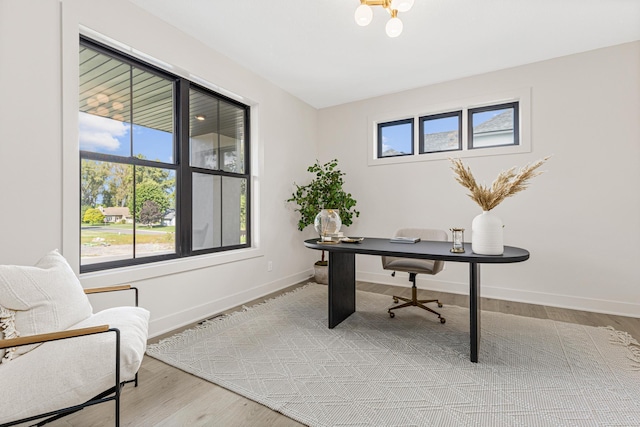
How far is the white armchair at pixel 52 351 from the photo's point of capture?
1.10 meters

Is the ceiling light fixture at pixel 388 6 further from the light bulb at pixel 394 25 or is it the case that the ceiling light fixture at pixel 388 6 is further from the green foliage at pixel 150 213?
the green foliage at pixel 150 213

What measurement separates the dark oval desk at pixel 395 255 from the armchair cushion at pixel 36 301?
5.26 ft

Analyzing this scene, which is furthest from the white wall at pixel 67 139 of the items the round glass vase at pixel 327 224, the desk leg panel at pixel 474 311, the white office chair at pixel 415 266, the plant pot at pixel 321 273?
the desk leg panel at pixel 474 311

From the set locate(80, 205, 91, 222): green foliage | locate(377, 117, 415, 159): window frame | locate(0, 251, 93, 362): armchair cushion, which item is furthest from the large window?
locate(377, 117, 415, 159): window frame

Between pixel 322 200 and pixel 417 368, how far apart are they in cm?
262

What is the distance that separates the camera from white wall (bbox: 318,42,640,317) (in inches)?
116

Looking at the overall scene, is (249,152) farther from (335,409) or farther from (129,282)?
(335,409)

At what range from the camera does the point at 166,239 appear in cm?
279

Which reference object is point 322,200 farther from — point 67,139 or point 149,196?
point 67,139

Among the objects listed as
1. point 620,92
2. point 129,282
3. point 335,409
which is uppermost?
point 620,92

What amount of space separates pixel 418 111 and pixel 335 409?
3666mm

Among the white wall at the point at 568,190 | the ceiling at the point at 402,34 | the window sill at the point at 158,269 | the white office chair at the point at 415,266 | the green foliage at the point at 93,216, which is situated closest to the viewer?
the window sill at the point at 158,269

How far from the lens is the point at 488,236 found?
201cm

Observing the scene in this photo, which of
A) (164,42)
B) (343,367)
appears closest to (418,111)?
(164,42)
